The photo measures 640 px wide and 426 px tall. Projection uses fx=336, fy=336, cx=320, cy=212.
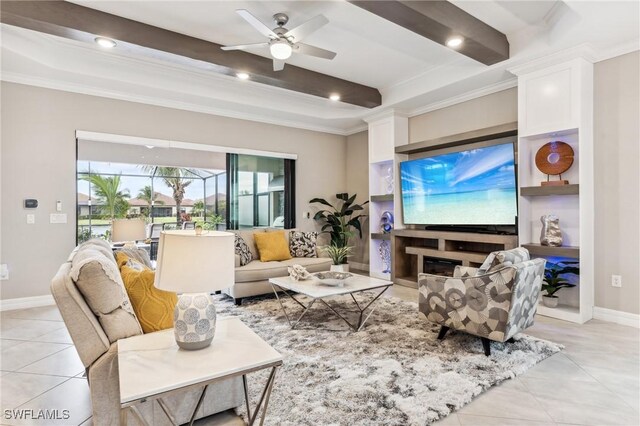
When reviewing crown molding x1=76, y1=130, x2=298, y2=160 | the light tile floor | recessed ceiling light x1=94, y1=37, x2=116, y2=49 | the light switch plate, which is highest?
recessed ceiling light x1=94, y1=37, x2=116, y2=49

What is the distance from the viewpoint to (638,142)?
3332 millimetres

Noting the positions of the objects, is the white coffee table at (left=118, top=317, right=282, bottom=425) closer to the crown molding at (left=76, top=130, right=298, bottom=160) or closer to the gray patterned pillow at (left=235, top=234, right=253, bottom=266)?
the gray patterned pillow at (left=235, top=234, right=253, bottom=266)

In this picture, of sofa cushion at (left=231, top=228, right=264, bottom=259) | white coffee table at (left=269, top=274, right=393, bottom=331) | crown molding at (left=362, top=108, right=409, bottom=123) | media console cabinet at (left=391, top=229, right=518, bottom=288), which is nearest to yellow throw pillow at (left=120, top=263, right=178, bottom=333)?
white coffee table at (left=269, top=274, right=393, bottom=331)

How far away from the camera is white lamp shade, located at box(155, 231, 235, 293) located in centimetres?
145

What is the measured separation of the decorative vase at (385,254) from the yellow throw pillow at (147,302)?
14.7 feet

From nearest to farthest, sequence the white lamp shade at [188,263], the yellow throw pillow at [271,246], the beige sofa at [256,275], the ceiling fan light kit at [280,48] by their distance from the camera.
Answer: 1. the white lamp shade at [188,263]
2. the ceiling fan light kit at [280,48]
3. the beige sofa at [256,275]
4. the yellow throw pillow at [271,246]

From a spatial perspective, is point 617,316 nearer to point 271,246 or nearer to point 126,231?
point 271,246

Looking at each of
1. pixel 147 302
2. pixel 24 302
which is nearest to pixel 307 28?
pixel 147 302

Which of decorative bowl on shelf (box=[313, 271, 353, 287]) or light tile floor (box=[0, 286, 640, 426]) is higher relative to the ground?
decorative bowl on shelf (box=[313, 271, 353, 287])

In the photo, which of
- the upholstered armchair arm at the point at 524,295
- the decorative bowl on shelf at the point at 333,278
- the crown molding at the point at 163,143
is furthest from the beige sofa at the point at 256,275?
the upholstered armchair arm at the point at 524,295

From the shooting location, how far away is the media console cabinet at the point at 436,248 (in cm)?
427

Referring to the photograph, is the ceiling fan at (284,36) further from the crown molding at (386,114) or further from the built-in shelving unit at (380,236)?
the built-in shelving unit at (380,236)

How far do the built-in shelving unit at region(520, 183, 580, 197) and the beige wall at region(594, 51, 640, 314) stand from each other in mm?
343

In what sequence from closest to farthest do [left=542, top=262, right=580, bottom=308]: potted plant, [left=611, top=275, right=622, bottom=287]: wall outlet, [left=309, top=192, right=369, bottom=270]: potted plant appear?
1. [left=611, top=275, right=622, bottom=287]: wall outlet
2. [left=542, top=262, right=580, bottom=308]: potted plant
3. [left=309, top=192, right=369, bottom=270]: potted plant
